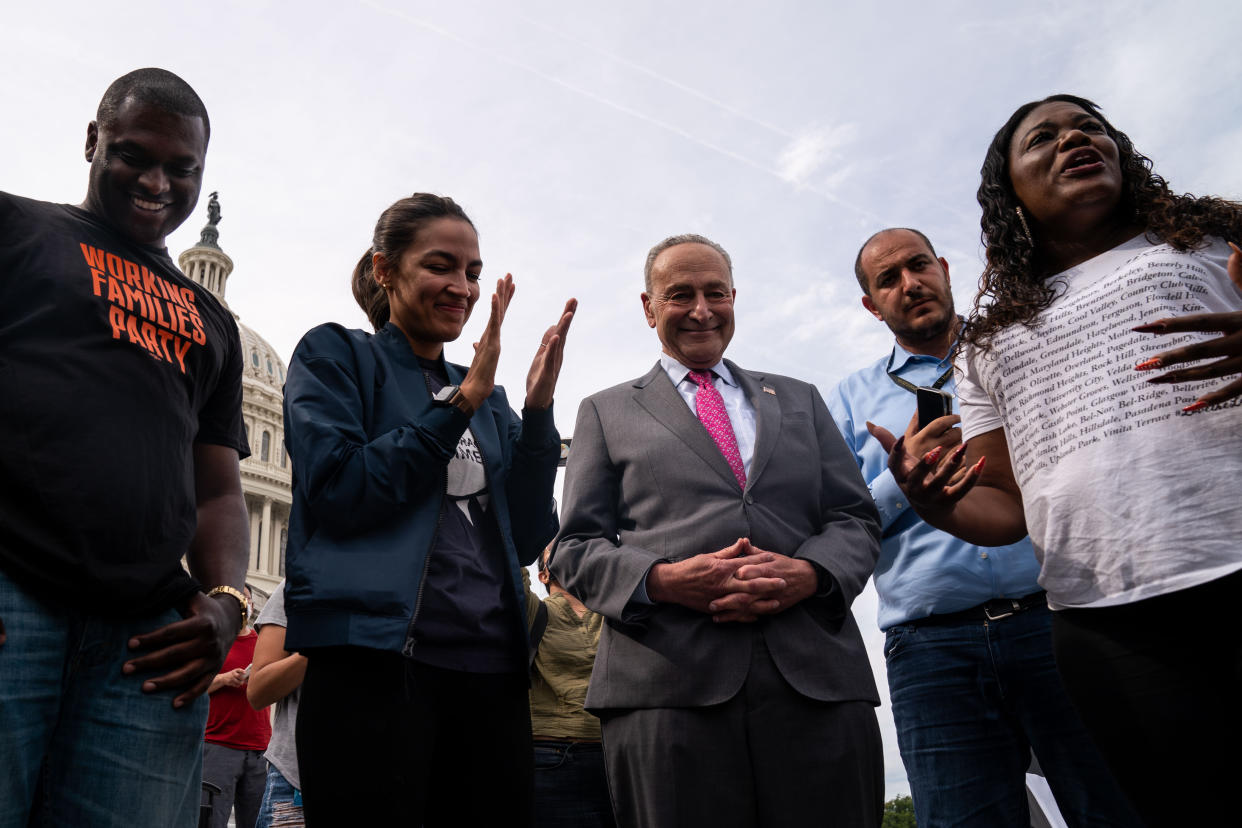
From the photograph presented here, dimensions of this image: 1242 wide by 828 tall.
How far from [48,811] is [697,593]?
5.36ft

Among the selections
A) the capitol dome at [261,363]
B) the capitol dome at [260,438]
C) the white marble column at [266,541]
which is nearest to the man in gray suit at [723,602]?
the capitol dome at [260,438]

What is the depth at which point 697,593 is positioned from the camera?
2.82 metres

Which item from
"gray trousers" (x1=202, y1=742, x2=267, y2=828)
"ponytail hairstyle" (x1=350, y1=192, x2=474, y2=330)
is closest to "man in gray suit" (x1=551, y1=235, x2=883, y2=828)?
"ponytail hairstyle" (x1=350, y1=192, x2=474, y2=330)

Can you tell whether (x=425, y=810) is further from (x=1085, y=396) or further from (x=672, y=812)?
(x=1085, y=396)

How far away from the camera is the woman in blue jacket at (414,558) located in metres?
2.48

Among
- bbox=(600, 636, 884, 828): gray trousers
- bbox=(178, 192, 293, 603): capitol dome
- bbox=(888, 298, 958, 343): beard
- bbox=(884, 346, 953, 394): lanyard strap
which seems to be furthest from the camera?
bbox=(178, 192, 293, 603): capitol dome

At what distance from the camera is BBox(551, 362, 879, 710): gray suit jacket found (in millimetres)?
2807

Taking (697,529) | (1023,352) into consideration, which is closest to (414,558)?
(697,529)

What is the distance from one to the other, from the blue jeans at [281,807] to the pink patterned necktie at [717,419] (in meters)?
2.87

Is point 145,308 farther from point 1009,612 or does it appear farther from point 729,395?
point 1009,612

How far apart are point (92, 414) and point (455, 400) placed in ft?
3.05

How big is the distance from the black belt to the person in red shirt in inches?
191

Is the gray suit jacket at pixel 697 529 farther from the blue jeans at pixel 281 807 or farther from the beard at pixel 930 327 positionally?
the blue jeans at pixel 281 807

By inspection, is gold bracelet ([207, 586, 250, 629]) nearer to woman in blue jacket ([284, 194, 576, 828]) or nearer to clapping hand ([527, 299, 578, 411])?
woman in blue jacket ([284, 194, 576, 828])
